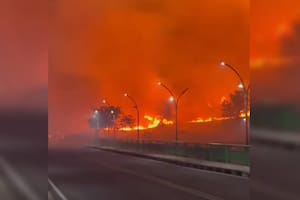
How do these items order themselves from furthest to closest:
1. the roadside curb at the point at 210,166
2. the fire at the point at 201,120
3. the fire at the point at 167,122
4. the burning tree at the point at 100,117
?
the fire at the point at 201,120
the fire at the point at 167,122
the roadside curb at the point at 210,166
the burning tree at the point at 100,117

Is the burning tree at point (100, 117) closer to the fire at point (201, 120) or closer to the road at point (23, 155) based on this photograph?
the road at point (23, 155)

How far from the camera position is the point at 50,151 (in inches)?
61.1

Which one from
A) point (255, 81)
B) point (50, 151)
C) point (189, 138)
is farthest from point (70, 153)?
point (189, 138)

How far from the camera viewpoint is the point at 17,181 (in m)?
1.42

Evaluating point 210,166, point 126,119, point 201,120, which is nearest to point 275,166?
point 126,119

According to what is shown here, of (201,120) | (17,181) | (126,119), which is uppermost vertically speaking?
(126,119)

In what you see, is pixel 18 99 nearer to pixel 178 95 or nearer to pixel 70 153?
pixel 70 153

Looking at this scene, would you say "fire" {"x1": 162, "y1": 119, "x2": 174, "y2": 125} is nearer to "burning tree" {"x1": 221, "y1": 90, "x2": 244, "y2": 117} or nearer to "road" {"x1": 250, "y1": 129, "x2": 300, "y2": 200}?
"burning tree" {"x1": 221, "y1": 90, "x2": 244, "y2": 117}

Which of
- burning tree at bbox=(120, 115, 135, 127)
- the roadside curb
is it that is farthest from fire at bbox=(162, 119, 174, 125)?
burning tree at bbox=(120, 115, 135, 127)

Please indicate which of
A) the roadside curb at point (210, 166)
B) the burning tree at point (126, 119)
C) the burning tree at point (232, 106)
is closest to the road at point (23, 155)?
the burning tree at point (126, 119)

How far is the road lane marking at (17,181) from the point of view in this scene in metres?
1.40

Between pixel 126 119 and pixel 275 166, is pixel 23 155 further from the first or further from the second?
pixel 126 119

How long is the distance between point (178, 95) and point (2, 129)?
120 feet

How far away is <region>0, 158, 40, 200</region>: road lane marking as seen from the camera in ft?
4.60
